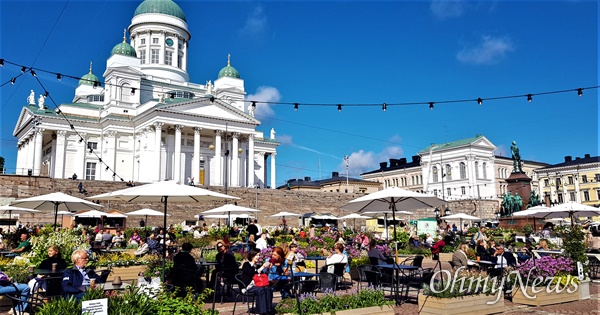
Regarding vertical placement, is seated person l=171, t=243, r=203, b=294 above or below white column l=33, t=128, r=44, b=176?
below

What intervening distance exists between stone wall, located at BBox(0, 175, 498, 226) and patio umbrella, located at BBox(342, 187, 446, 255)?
23.7 m

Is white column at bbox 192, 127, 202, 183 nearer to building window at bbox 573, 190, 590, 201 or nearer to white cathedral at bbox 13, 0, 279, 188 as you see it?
white cathedral at bbox 13, 0, 279, 188

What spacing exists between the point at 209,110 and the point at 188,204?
1665 centimetres

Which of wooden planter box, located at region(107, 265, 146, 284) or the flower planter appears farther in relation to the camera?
wooden planter box, located at region(107, 265, 146, 284)

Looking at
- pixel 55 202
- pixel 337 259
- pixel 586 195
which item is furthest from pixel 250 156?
pixel 586 195

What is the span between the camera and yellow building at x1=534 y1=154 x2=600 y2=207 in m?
81.5

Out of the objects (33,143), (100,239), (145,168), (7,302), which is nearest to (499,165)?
(145,168)

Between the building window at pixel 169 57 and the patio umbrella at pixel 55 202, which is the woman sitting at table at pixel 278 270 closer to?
the patio umbrella at pixel 55 202

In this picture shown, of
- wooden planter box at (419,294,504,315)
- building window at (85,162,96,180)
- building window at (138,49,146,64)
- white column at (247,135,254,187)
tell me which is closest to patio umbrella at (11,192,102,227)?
wooden planter box at (419,294,504,315)

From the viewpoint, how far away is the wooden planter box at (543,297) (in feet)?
31.0

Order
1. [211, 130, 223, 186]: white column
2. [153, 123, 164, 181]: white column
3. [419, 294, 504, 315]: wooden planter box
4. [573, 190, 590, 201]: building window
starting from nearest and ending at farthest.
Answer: [419, 294, 504, 315]: wooden planter box, [153, 123, 164, 181]: white column, [211, 130, 223, 186]: white column, [573, 190, 590, 201]: building window

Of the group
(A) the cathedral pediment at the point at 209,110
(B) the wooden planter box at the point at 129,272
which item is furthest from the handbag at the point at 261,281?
(A) the cathedral pediment at the point at 209,110

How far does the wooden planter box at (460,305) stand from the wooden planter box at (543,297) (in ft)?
3.44

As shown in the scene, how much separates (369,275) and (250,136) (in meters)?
47.9
